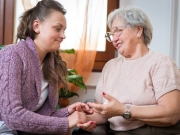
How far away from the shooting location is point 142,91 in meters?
1.45

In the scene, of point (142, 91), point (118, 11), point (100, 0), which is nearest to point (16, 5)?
point (100, 0)

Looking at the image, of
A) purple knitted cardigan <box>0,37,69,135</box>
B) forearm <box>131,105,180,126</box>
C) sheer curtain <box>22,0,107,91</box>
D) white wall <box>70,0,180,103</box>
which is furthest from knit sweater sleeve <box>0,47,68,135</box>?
white wall <box>70,0,180,103</box>

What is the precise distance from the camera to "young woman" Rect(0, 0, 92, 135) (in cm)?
110

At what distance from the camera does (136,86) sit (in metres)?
1.49

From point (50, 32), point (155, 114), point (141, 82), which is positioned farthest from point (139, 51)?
point (50, 32)

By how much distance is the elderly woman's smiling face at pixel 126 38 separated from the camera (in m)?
1.62

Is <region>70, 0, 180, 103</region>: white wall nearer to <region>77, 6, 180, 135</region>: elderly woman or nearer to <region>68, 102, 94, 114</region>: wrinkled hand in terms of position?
<region>77, 6, 180, 135</region>: elderly woman

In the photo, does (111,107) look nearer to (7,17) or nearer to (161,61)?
(161,61)

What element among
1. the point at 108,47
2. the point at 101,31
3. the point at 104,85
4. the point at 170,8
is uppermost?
the point at 170,8

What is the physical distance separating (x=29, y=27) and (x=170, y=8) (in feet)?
4.84

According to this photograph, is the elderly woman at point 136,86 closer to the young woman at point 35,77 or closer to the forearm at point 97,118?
the forearm at point 97,118

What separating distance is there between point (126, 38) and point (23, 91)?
2.47 feet

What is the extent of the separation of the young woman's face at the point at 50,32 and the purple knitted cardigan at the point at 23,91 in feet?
0.21

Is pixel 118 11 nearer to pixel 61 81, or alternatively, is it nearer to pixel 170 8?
pixel 61 81
